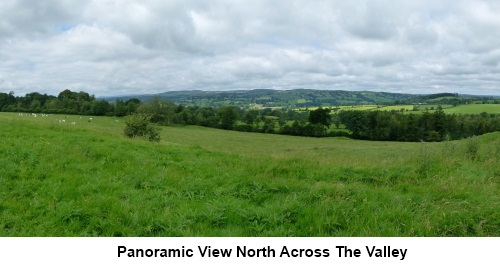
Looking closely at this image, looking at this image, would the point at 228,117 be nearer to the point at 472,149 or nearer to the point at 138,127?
the point at 138,127

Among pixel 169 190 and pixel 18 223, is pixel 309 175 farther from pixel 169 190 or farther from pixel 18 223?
pixel 18 223

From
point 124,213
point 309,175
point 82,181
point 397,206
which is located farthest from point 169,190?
point 397,206

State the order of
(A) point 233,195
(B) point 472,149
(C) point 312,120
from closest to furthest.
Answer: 1. (A) point 233,195
2. (B) point 472,149
3. (C) point 312,120

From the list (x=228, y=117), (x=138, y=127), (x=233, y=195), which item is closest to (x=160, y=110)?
(x=228, y=117)

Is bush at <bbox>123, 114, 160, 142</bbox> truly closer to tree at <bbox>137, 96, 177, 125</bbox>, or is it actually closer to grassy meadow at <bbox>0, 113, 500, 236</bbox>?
grassy meadow at <bbox>0, 113, 500, 236</bbox>

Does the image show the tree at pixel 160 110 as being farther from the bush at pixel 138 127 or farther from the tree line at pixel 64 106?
the bush at pixel 138 127
